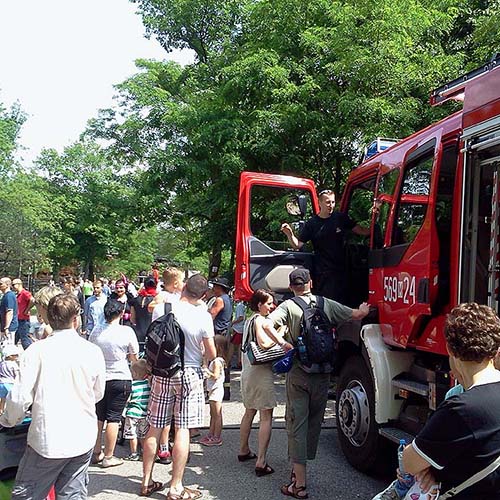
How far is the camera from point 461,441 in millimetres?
2117

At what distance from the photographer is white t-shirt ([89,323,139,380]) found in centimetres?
570

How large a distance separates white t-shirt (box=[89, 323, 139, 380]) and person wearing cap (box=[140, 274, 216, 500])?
0.84 m

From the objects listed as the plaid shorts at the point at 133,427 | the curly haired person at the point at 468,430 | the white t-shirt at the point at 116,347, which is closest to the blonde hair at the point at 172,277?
the white t-shirt at the point at 116,347

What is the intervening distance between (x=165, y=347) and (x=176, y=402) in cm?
51

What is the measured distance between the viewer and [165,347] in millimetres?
4773

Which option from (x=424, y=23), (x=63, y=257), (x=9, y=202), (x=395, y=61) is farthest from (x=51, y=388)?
(x=63, y=257)

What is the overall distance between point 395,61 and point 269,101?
105 inches

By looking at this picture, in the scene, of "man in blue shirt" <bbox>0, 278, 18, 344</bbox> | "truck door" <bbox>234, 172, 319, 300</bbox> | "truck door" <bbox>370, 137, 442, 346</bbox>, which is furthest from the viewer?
"man in blue shirt" <bbox>0, 278, 18, 344</bbox>

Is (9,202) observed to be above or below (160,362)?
above

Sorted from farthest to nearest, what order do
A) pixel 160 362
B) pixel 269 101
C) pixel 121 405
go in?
pixel 269 101, pixel 121 405, pixel 160 362

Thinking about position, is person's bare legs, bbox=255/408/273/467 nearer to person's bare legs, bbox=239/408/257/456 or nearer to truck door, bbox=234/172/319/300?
person's bare legs, bbox=239/408/257/456

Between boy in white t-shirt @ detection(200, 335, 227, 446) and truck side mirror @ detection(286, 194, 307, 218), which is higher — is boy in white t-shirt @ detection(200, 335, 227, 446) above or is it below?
below

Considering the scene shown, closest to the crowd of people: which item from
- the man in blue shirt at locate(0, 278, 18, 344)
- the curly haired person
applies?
the curly haired person

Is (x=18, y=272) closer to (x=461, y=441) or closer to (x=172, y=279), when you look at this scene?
(x=172, y=279)
